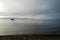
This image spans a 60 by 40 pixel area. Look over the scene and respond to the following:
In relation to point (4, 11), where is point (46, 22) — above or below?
below

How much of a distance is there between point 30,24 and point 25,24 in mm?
60

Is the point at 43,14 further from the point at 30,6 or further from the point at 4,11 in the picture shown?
the point at 4,11

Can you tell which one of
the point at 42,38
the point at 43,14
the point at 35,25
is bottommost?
the point at 42,38

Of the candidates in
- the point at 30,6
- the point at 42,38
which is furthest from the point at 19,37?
the point at 30,6

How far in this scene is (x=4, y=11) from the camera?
1.02m

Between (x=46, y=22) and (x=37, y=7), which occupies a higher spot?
(x=37, y=7)

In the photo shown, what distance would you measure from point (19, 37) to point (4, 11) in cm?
38

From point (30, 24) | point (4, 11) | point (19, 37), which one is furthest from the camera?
point (30, 24)

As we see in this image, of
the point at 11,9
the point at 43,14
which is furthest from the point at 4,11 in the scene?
the point at 43,14

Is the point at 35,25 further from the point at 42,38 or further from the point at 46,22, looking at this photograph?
the point at 42,38

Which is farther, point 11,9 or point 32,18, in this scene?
point 32,18

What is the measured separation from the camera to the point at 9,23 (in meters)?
1.13

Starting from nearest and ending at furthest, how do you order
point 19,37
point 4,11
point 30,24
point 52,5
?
point 19,37, point 52,5, point 4,11, point 30,24

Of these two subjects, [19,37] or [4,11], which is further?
[4,11]
